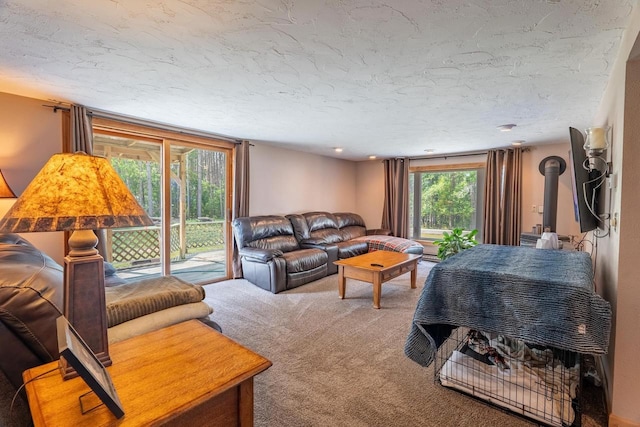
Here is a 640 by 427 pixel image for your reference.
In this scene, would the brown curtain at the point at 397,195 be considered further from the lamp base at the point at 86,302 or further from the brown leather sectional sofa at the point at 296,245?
the lamp base at the point at 86,302

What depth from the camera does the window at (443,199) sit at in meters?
5.82

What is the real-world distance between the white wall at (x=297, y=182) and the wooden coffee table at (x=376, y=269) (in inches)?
78.6

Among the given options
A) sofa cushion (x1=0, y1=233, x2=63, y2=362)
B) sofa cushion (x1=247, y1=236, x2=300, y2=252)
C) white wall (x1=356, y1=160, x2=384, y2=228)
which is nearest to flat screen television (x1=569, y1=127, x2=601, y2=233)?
sofa cushion (x1=0, y1=233, x2=63, y2=362)

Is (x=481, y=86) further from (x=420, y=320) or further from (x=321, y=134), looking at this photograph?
(x=321, y=134)

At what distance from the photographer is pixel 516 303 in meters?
1.57

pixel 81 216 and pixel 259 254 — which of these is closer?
pixel 81 216

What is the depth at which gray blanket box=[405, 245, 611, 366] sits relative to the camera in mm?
1413

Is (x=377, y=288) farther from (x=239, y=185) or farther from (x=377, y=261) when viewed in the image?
(x=239, y=185)

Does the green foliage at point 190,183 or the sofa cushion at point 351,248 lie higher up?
the green foliage at point 190,183

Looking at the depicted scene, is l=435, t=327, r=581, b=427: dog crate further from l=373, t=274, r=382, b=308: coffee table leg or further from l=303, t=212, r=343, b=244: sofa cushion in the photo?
l=303, t=212, r=343, b=244: sofa cushion

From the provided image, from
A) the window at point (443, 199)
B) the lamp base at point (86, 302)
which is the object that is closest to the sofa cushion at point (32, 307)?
the lamp base at point (86, 302)

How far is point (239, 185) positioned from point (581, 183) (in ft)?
12.9

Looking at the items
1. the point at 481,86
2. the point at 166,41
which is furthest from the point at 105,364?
the point at 481,86

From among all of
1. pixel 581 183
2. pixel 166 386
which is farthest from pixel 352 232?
pixel 166 386
